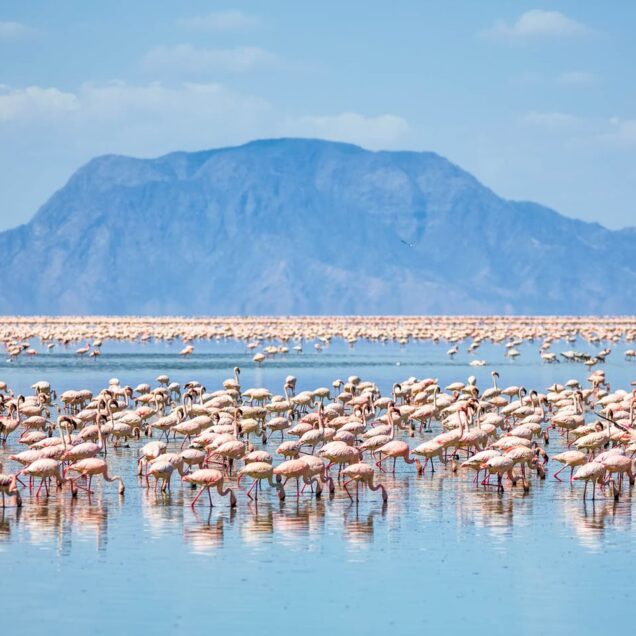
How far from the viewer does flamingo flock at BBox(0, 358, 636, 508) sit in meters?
19.9

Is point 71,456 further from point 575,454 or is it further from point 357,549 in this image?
point 575,454

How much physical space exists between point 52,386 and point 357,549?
1144 inches

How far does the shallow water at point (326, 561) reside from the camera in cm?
1351

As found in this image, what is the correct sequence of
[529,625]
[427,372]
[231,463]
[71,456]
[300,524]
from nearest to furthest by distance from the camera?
[529,625], [300,524], [71,456], [231,463], [427,372]

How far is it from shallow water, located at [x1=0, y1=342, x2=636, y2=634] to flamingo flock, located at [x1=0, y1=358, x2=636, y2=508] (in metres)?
0.33

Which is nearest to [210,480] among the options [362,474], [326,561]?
[362,474]

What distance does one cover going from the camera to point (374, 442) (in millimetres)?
A: 22453

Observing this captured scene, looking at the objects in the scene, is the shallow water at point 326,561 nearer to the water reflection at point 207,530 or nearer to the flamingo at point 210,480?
the water reflection at point 207,530

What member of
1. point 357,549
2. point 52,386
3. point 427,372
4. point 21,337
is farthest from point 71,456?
point 21,337

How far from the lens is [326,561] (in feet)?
52.0

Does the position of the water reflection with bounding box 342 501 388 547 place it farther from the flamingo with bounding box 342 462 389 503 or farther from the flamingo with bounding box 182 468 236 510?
the flamingo with bounding box 182 468 236 510

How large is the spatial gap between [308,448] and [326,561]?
1007cm

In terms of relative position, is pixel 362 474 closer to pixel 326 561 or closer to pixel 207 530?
pixel 207 530

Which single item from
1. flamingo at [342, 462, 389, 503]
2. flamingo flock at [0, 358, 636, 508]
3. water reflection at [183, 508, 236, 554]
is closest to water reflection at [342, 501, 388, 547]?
flamingo at [342, 462, 389, 503]
